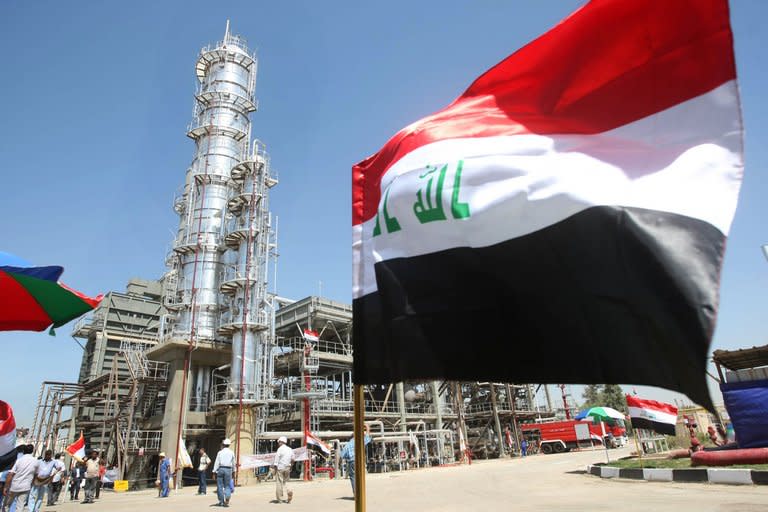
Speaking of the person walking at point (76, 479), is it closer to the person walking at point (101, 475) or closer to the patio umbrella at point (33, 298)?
the person walking at point (101, 475)

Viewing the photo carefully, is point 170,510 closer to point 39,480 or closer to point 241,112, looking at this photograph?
point 39,480

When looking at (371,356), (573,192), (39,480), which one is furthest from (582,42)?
(39,480)

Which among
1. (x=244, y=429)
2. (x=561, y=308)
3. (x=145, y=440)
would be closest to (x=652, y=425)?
(x=561, y=308)

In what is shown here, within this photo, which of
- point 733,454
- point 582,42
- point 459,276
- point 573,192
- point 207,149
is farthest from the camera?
point 207,149

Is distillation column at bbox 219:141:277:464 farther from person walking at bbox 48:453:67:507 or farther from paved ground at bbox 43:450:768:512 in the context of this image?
paved ground at bbox 43:450:768:512

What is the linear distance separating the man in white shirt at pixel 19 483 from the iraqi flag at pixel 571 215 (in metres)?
9.78

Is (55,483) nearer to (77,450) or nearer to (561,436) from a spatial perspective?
(77,450)

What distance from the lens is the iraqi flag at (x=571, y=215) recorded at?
2344 mm

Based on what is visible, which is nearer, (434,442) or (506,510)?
(506,510)

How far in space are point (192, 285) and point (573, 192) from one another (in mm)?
29859

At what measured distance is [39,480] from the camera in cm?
1036

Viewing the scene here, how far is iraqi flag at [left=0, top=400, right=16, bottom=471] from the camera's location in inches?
288

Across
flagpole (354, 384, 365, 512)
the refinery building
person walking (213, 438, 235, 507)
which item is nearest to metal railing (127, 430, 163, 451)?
the refinery building

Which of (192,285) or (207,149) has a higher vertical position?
(207,149)
